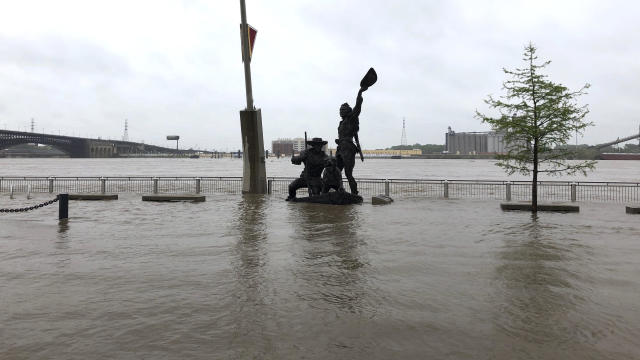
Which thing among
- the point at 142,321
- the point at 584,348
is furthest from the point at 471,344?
the point at 142,321

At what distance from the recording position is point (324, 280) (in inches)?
263

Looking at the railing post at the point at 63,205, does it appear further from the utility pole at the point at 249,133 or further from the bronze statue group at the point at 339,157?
the utility pole at the point at 249,133

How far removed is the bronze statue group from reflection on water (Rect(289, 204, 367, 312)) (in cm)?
377

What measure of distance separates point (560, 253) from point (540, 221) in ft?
17.3

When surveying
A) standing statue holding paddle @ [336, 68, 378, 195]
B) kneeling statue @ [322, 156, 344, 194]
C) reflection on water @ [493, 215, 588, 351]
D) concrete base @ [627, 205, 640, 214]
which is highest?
standing statue holding paddle @ [336, 68, 378, 195]

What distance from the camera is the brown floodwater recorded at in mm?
4375

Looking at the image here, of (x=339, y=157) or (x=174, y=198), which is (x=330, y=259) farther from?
(x=174, y=198)

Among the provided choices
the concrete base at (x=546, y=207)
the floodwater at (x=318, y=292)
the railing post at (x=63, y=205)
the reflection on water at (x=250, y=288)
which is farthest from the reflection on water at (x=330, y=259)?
the railing post at (x=63, y=205)

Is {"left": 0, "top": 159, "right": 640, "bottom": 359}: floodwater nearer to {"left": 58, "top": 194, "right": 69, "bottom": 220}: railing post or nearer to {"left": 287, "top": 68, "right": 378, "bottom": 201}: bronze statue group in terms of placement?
{"left": 58, "top": 194, "right": 69, "bottom": 220}: railing post

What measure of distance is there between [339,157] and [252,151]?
5926 mm

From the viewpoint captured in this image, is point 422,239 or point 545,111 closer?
point 422,239

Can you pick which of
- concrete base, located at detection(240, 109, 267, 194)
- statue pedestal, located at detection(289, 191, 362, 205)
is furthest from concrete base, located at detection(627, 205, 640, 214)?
concrete base, located at detection(240, 109, 267, 194)

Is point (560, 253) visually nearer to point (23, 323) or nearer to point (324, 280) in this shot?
point (324, 280)

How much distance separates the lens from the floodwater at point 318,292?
4.38 metres
